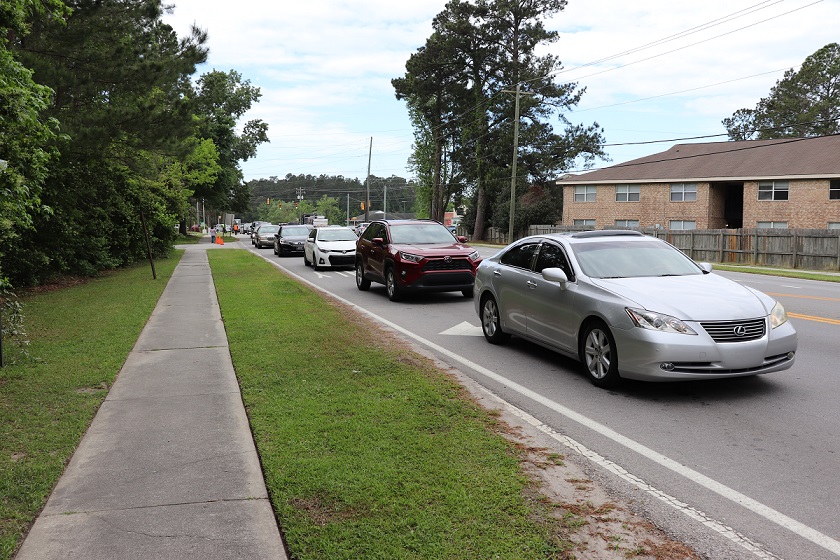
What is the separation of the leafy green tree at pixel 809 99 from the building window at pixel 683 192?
20785 millimetres

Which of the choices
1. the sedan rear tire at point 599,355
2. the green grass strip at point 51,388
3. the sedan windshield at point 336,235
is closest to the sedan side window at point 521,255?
the sedan rear tire at point 599,355

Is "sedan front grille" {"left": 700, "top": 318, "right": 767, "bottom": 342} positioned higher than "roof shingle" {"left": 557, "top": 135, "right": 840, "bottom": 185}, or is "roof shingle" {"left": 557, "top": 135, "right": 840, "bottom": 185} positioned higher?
"roof shingle" {"left": 557, "top": 135, "right": 840, "bottom": 185}

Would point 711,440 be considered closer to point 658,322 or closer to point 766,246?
point 658,322

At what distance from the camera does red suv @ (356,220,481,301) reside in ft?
45.2

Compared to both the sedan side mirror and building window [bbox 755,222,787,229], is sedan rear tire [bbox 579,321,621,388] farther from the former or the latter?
building window [bbox 755,222,787,229]

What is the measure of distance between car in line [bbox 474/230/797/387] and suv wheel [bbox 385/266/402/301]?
5.32 m

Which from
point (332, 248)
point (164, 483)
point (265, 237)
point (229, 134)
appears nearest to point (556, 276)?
point (164, 483)

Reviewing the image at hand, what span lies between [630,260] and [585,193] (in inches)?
1708

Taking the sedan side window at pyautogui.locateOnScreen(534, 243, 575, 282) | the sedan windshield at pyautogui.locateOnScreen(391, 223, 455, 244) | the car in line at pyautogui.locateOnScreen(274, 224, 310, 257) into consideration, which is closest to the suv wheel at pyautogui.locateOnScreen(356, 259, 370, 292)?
the sedan windshield at pyautogui.locateOnScreen(391, 223, 455, 244)

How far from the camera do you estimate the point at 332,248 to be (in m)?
23.7

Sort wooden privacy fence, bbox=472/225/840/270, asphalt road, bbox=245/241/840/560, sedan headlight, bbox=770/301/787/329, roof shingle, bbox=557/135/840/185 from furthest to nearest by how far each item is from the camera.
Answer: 1. roof shingle, bbox=557/135/840/185
2. wooden privacy fence, bbox=472/225/840/270
3. sedan headlight, bbox=770/301/787/329
4. asphalt road, bbox=245/241/840/560

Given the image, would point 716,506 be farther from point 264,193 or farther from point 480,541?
point 264,193

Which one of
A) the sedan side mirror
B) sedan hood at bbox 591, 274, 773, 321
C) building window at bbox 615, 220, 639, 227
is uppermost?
building window at bbox 615, 220, 639, 227

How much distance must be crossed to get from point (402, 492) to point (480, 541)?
0.71 metres
